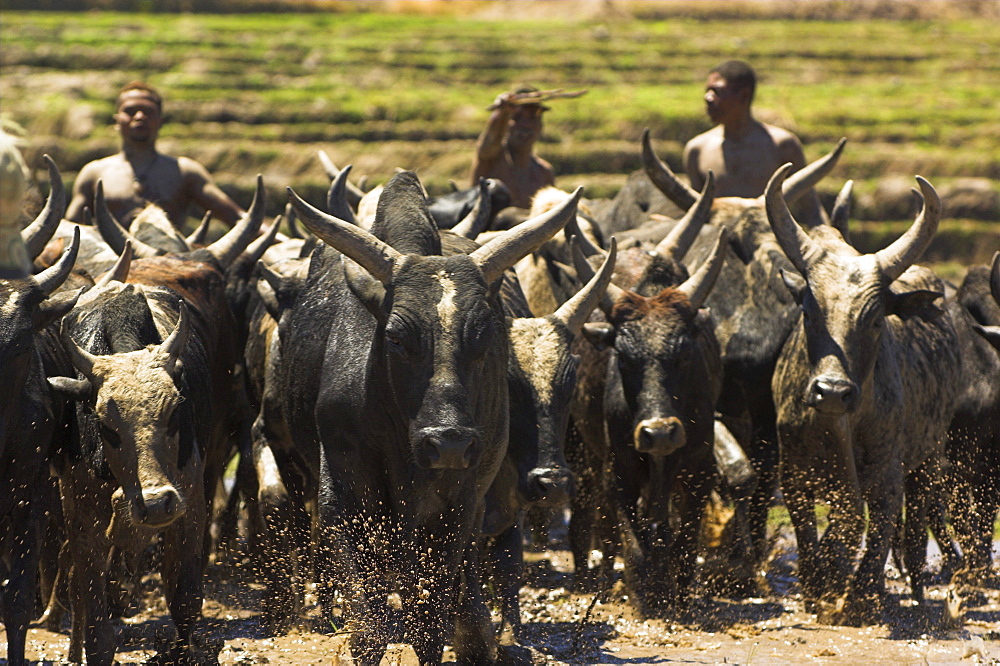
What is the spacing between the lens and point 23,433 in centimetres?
594

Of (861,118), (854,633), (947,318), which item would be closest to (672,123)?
(861,118)

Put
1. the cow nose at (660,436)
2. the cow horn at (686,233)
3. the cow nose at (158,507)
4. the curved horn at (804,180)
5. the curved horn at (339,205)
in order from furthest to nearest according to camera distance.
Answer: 1. the curved horn at (804,180)
2. the cow horn at (686,233)
3. the cow nose at (660,436)
4. the curved horn at (339,205)
5. the cow nose at (158,507)

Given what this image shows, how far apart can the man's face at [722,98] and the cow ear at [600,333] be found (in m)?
3.07

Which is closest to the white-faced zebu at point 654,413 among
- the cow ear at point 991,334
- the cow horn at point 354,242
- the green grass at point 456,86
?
the cow ear at point 991,334

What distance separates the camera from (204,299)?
298 inches

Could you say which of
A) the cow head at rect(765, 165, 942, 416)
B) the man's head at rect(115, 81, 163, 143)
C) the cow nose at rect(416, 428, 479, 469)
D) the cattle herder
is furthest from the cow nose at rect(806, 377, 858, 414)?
the man's head at rect(115, 81, 163, 143)

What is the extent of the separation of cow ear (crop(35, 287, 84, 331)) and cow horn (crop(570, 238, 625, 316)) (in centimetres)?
272

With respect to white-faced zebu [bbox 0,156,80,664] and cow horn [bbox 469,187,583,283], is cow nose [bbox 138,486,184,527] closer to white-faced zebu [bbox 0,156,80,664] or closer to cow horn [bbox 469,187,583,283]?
white-faced zebu [bbox 0,156,80,664]

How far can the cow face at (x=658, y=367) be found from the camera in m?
7.34

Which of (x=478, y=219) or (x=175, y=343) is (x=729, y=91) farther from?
(x=175, y=343)

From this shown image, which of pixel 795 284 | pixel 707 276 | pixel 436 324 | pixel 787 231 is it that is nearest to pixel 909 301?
pixel 795 284

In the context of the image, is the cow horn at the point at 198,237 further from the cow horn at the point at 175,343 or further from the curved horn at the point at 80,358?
the curved horn at the point at 80,358

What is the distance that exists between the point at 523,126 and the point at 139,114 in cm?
261

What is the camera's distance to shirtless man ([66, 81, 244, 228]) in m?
10.1
